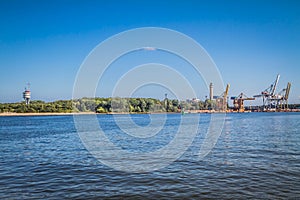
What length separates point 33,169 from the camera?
16484 mm

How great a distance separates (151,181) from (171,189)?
5.31 ft

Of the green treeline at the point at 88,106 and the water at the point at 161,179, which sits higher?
the green treeline at the point at 88,106

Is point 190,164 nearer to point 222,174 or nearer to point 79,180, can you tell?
point 222,174

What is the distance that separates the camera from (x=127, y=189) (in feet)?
40.4

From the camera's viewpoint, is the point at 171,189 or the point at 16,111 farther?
the point at 16,111

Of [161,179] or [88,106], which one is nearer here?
[161,179]

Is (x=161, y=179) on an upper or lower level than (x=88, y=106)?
lower

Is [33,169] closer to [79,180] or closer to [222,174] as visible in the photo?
[79,180]

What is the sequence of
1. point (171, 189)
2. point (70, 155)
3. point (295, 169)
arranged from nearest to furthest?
point (171, 189), point (295, 169), point (70, 155)

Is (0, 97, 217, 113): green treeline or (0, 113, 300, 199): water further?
(0, 97, 217, 113): green treeline

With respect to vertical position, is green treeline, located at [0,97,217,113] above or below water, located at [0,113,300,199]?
above

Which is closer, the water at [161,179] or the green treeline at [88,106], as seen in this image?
the water at [161,179]

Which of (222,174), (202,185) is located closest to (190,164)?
(222,174)

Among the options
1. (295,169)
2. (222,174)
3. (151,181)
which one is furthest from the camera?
(295,169)
